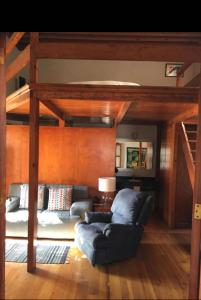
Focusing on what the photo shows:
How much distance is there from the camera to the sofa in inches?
169

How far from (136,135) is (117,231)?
3.57 metres

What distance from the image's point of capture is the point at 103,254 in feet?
11.0

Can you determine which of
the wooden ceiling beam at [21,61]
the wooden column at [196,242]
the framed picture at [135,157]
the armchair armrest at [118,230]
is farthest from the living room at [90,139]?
the wooden column at [196,242]

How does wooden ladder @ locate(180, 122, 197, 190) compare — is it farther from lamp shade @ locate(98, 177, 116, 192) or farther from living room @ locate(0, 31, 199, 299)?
lamp shade @ locate(98, 177, 116, 192)

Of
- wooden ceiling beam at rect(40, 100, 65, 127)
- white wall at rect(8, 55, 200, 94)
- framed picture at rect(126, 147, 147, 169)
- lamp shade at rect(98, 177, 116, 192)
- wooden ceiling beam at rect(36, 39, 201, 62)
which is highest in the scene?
white wall at rect(8, 55, 200, 94)

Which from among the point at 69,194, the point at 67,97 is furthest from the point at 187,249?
the point at 67,97

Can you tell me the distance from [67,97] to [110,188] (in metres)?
2.47

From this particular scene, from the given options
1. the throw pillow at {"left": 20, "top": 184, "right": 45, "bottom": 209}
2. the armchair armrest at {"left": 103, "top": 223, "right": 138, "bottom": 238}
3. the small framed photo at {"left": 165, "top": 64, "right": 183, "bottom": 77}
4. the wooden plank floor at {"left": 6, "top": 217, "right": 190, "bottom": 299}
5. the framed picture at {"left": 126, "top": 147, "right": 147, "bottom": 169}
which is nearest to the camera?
the wooden plank floor at {"left": 6, "top": 217, "right": 190, "bottom": 299}

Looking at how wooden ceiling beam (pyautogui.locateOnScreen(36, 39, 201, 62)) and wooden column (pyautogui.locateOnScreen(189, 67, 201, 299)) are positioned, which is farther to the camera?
wooden ceiling beam (pyautogui.locateOnScreen(36, 39, 201, 62))

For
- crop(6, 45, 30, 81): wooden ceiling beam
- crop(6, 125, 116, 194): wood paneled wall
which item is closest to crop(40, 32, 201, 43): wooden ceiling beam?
crop(6, 45, 30, 81): wooden ceiling beam

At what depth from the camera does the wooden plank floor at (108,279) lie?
2.72m

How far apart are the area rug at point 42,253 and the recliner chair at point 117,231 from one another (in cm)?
31

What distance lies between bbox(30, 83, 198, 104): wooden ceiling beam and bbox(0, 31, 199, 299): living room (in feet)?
0.04

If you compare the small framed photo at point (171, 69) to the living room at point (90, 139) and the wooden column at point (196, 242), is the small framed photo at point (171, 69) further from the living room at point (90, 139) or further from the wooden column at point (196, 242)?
the wooden column at point (196, 242)
